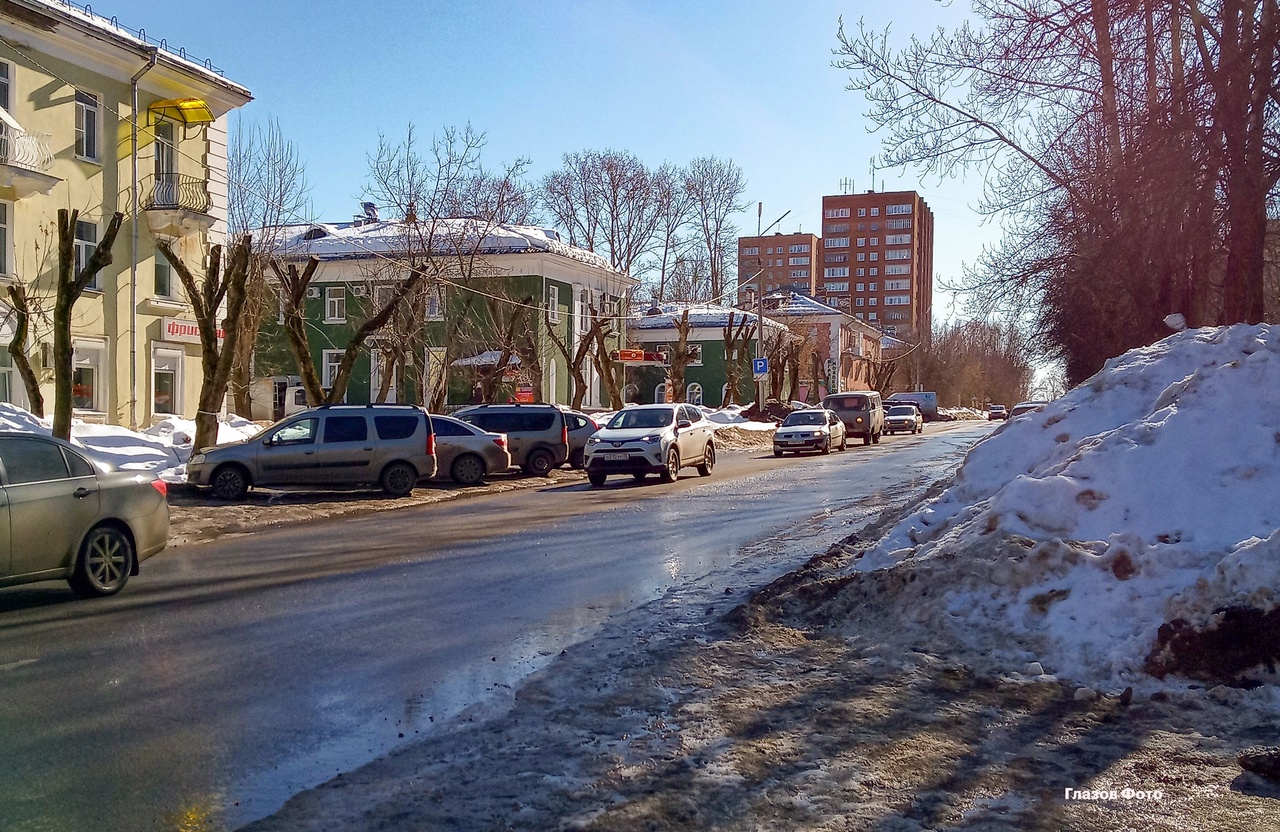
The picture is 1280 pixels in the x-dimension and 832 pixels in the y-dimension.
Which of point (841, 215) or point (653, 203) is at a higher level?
point (841, 215)

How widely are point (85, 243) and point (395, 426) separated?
Answer: 13.7 metres

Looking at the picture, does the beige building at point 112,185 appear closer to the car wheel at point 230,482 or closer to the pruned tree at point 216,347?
the pruned tree at point 216,347

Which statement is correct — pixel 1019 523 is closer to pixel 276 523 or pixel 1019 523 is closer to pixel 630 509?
pixel 630 509

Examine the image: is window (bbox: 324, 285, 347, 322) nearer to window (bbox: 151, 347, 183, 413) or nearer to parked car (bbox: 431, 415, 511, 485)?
window (bbox: 151, 347, 183, 413)

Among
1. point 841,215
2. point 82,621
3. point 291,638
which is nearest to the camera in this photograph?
point 291,638

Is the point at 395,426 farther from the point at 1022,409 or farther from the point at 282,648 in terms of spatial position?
the point at 1022,409

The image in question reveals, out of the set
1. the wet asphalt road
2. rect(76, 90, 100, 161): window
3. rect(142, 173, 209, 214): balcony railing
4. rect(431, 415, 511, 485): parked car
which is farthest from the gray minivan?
the wet asphalt road

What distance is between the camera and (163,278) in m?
30.2

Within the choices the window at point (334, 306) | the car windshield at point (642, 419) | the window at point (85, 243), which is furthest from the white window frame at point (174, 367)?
the window at point (334, 306)

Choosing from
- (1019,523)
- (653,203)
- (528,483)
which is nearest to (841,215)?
(653,203)

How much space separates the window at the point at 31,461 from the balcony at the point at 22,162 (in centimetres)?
1906

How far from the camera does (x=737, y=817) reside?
164 inches

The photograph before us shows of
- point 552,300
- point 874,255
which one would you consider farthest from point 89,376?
point 874,255

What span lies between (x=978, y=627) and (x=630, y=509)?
9.72 meters
